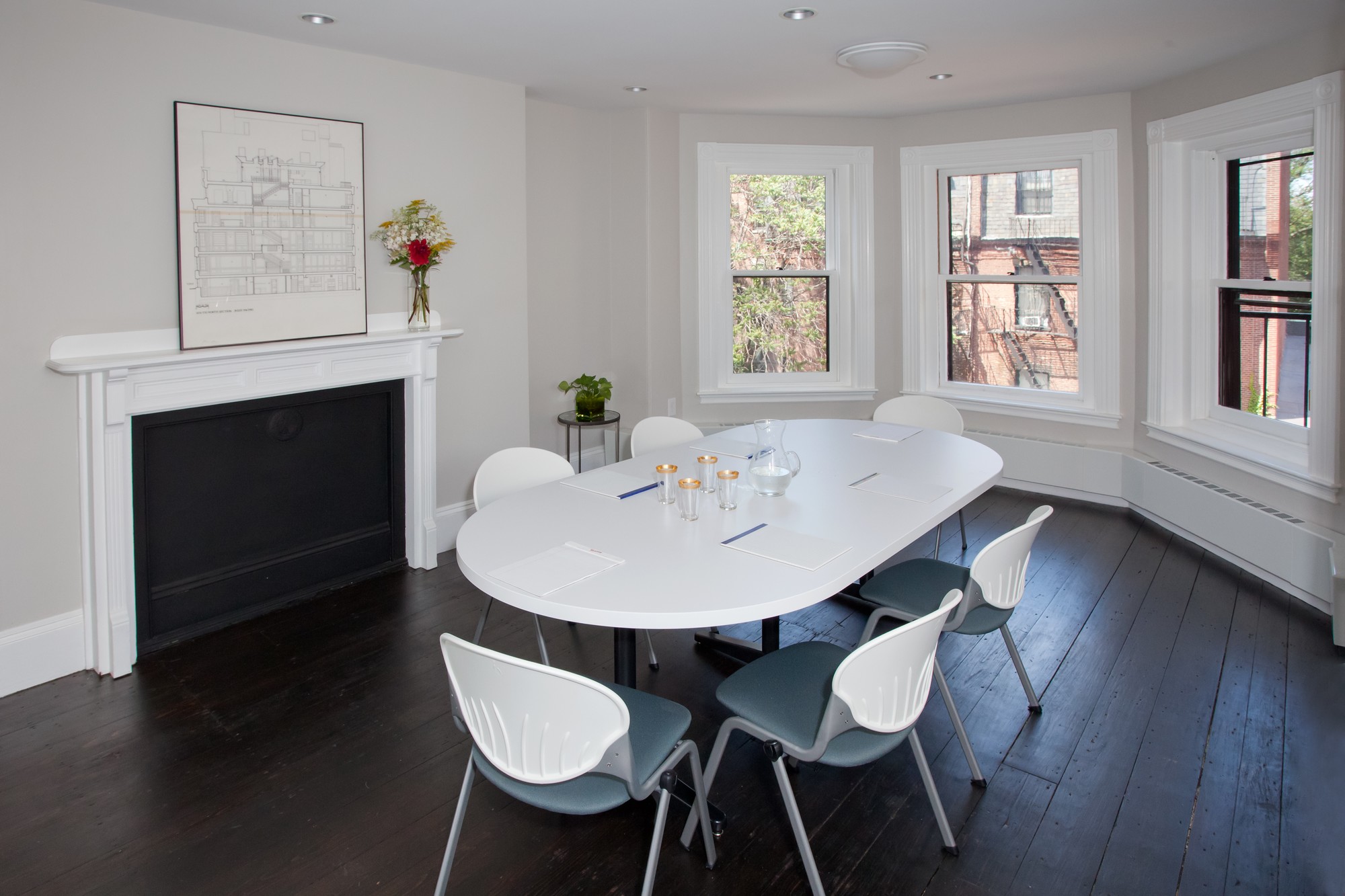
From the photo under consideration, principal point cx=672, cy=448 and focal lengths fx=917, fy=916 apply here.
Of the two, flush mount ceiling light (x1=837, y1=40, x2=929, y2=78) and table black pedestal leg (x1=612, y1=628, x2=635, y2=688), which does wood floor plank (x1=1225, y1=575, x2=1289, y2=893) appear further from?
flush mount ceiling light (x1=837, y1=40, x2=929, y2=78)

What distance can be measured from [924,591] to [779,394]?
3175 mm

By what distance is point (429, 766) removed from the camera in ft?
8.97

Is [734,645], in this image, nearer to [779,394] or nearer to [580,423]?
[580,423]

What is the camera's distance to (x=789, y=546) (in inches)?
97.0

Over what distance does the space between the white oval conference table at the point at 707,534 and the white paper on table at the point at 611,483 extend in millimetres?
39

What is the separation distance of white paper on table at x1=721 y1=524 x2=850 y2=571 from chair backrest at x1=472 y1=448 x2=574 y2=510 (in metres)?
0.99

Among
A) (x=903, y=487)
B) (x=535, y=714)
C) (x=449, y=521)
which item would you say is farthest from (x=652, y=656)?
(x=449, y=521)

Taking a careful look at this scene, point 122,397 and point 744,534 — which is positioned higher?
point 122,397

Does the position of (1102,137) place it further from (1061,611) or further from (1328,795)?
(1328,795)

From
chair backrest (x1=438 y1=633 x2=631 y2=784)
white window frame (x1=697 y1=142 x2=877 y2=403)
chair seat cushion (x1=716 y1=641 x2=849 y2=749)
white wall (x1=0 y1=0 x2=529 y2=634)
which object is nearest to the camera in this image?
chair backrest (x1=438 y1=633 x2=631 y2=784)

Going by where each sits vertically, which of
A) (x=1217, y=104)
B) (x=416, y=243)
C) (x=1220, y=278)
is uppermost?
(x=1217, y=104)

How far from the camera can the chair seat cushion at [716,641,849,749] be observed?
2.16 metres

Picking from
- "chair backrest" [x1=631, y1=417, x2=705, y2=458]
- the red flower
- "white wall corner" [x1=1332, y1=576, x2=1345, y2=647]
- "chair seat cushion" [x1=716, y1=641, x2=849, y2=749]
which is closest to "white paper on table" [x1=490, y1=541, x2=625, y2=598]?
"chair seat cushion" [x1=716, y1=641, x2=849, y2=749]

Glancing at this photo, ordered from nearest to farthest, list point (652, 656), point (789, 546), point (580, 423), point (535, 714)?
point (535, 714), point (789, 546), point (652, 656), point (580, 423)
